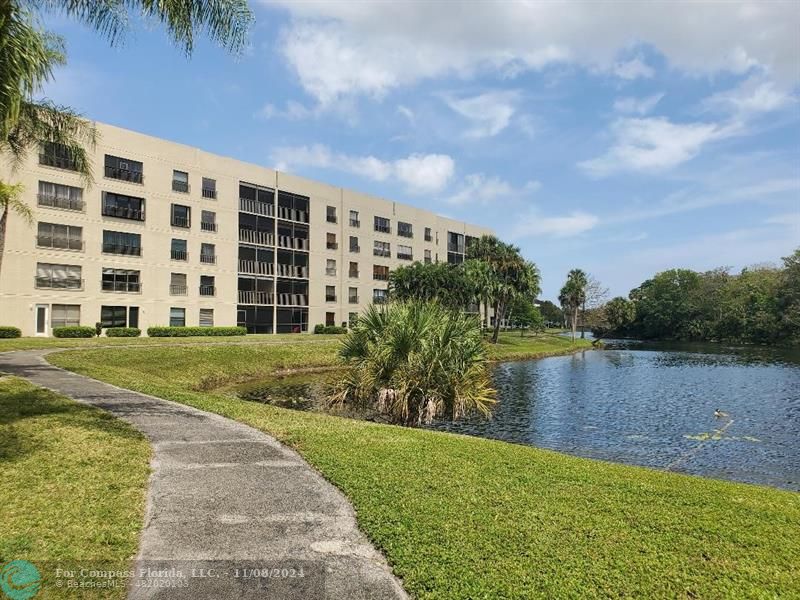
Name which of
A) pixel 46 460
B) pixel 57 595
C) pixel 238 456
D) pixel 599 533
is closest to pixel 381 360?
pixel 238 456

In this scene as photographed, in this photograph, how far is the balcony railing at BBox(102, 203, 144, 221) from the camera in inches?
1702

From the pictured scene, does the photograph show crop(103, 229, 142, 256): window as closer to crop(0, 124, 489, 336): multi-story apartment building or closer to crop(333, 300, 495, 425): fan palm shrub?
crop(0, 124, 489, 336): multi-story apartment building

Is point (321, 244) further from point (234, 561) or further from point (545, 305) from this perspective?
point (545, 305)

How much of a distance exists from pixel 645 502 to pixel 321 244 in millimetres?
56686

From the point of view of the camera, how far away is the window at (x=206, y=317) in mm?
49656

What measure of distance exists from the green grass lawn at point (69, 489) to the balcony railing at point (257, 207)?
4452 cm

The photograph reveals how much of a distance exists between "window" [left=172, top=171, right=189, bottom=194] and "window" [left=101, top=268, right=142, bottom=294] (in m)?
8.87

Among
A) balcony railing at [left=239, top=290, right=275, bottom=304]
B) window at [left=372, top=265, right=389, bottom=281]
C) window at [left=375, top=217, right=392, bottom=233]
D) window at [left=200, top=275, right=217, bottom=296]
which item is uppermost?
window at [left=375, top=217, right=392, bottom=233]

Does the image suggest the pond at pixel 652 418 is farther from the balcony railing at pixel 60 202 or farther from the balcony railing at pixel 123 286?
the balcony railing at pixel 60 202

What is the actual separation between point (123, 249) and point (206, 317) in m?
9.66

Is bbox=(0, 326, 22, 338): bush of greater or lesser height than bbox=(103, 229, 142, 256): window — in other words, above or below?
below

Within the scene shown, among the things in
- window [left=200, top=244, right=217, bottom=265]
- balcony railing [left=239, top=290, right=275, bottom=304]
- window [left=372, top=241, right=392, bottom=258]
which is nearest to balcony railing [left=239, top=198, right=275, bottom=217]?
window [left=200, top=244, right=217, bottom=265]

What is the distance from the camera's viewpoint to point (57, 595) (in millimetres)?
4746

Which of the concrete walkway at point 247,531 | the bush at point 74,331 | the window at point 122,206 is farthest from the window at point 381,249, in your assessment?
the concrete walkway at point 247,531
